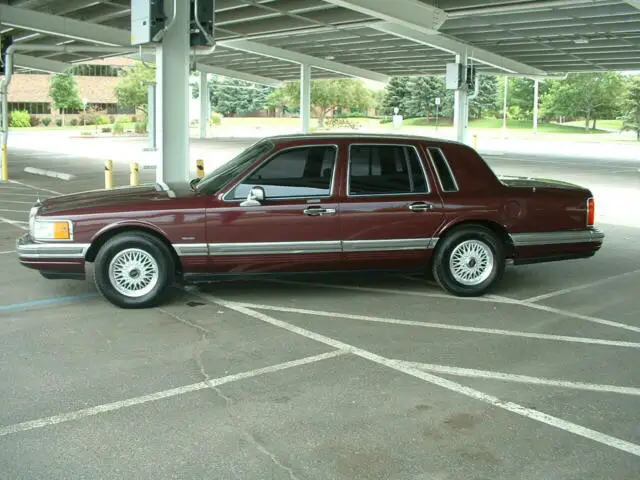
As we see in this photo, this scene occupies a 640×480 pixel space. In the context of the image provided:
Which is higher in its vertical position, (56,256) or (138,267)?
(56,256)

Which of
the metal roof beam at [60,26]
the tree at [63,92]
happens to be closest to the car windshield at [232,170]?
the metal roof beam at [60,26]

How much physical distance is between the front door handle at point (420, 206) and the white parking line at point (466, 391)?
1.87 metres

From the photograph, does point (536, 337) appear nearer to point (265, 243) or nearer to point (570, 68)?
point (265, 243)

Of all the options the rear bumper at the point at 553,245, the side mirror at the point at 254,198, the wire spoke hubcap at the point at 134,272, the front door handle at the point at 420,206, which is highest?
the side mirror at the point at 254,198

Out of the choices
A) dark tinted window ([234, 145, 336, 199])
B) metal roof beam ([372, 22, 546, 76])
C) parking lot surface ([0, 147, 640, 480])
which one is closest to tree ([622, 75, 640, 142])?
metal roof beam ([372, 22, 546, 76])

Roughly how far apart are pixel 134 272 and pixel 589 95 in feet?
267

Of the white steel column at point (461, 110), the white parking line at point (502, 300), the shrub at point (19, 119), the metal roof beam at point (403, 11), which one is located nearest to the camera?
the white parking line at point (502, 300)

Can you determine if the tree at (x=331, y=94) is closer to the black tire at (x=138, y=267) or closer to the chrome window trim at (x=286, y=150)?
the chrome window trim at (x=286, y=150)

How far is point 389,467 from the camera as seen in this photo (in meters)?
4.02

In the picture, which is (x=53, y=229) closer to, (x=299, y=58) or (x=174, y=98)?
(x=174, y=98)

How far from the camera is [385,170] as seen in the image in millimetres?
7848

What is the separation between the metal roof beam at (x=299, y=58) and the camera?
3466 cm

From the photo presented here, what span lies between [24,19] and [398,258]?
2078 cm

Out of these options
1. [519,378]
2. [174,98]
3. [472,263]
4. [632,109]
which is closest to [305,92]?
[174,98]
